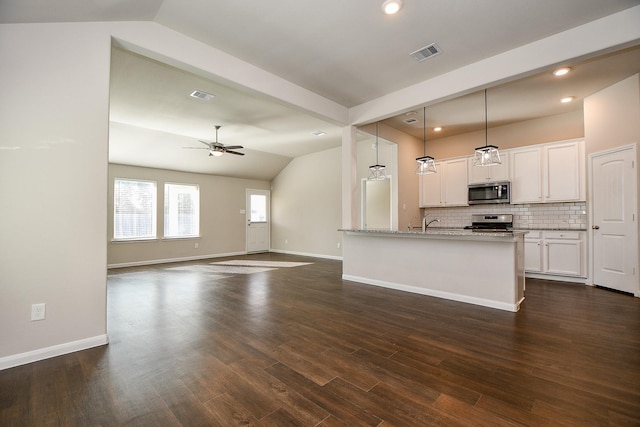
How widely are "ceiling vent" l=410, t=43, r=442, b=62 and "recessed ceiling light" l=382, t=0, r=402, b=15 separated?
76 centimetres

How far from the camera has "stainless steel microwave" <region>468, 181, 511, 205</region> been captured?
549 cm

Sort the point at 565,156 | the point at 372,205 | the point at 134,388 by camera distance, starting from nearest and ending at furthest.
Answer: the point at 134,388
the point at 565,156
the point at 372,205

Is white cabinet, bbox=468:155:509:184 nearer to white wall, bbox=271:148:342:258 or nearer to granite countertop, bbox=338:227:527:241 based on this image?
granite countertop, bbox=338:227:527:241

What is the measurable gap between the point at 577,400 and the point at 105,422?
2.75 meters

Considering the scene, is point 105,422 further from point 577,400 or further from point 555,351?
point 555,351

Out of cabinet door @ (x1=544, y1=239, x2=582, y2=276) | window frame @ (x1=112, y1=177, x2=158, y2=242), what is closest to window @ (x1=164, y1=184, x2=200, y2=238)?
window frame @ (x1=112, y1=177, x2=158, y2=242)

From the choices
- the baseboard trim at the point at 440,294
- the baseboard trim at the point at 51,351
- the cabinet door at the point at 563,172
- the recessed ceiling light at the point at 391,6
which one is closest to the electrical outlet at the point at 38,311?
the baseboard trim at the point at 51,351

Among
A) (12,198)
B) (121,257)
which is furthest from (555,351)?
(121,257)

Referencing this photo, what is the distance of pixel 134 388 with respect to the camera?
190 centimetres

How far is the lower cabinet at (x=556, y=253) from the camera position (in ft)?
15.8

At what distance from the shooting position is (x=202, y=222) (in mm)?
8352

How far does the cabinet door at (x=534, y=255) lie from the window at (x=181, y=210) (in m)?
7.90

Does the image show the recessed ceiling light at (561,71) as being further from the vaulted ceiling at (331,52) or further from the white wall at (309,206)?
the white wall at (309,206)

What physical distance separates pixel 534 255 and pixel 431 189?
2.31 m
